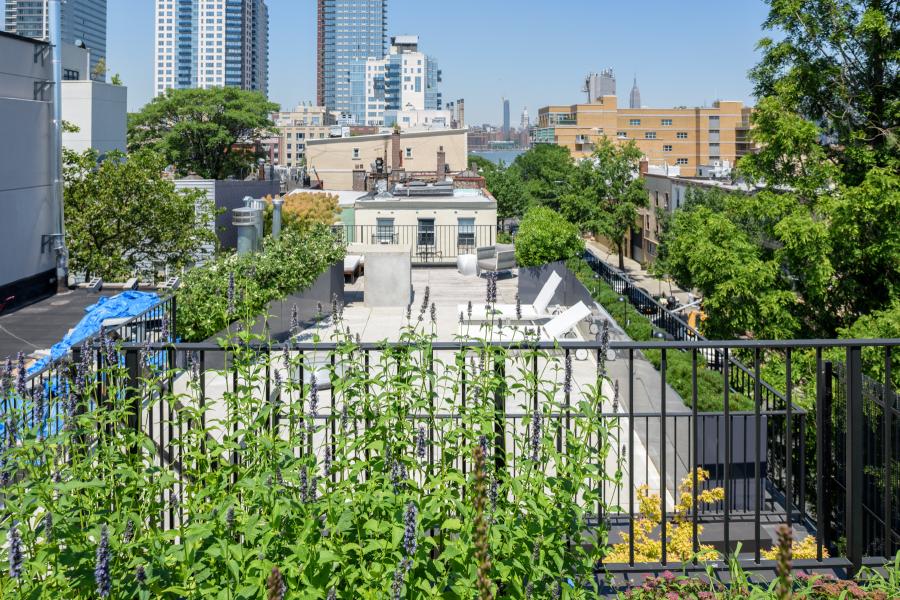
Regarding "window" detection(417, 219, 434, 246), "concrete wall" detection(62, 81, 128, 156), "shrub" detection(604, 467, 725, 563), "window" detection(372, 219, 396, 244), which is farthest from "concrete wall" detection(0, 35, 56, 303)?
"window" detection(417, 219, 434, 246)

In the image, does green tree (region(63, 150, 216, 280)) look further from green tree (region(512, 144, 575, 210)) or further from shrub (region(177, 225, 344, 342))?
green tree (region(512, 144, 575, 210))

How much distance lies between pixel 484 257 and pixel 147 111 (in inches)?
1940

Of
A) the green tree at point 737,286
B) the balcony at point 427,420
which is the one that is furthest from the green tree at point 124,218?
the balcony at point 427,420

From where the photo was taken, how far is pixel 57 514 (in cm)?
259

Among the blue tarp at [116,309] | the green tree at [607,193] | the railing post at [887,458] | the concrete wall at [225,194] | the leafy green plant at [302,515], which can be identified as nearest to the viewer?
the leafy green plant at [302,515]

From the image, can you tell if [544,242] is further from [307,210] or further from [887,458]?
[887,458]

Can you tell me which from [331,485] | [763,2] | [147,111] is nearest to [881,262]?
[763,2]

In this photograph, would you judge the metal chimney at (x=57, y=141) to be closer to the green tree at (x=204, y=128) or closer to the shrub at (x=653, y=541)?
the shrub at (x=653, y=541)

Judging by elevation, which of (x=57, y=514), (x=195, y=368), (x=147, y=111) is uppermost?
(x=147, y=111)

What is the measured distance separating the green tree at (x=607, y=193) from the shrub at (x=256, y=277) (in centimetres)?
3618

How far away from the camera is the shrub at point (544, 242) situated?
28375mm

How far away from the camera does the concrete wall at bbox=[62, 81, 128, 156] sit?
96.0ft

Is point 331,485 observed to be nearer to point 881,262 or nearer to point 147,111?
point 881,262

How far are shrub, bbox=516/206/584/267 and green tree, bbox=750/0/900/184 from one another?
31.4 ft
